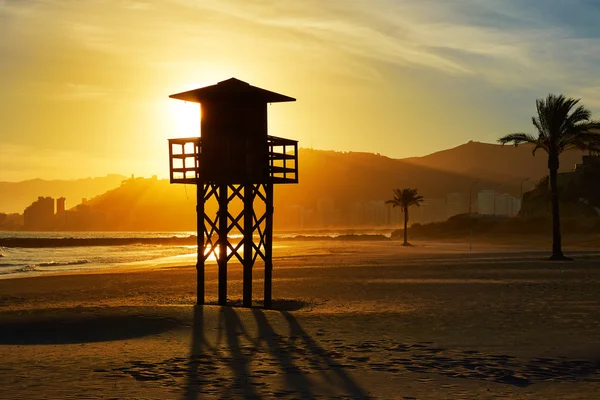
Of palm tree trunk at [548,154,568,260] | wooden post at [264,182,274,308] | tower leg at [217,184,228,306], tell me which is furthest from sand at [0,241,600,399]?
palm tree trunk at [548,154,568,260]

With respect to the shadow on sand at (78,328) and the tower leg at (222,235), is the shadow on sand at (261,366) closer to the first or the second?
the shadow on sand at (78,328)

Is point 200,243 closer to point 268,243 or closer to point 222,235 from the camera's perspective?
point 222,235

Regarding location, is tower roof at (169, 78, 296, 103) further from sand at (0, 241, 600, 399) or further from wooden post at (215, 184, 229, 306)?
sand at (0, 241, 600, 399)

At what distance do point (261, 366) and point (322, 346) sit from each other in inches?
94.4

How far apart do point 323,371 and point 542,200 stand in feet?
374

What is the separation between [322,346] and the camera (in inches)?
627

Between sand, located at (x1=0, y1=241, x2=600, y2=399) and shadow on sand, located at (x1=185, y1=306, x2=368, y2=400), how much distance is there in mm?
28

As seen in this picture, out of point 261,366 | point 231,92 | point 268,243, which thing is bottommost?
point 261,366

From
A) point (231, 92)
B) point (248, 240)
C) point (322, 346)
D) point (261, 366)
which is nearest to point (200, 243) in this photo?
point (248, 240)

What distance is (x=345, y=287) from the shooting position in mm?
30609

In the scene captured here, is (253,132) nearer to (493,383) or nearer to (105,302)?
(105,302)

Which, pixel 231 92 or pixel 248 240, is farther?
pixel 248 240

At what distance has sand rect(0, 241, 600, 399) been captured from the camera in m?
12.0

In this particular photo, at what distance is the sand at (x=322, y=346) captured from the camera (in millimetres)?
12000
